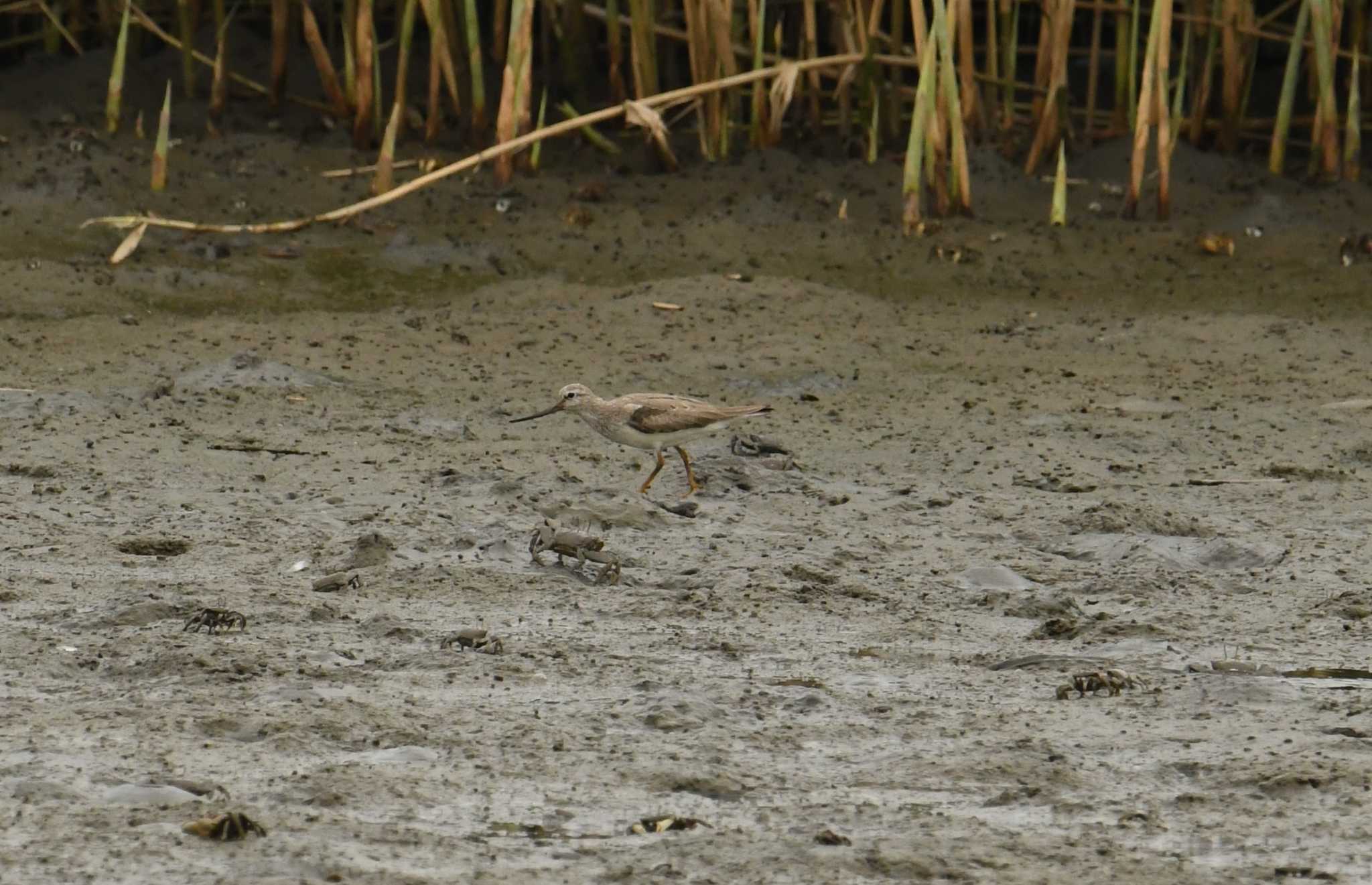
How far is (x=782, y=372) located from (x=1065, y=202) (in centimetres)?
219

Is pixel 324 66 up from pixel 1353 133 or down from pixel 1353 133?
up

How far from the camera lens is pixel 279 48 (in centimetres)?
945

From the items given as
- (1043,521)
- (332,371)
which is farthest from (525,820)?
(332,371)

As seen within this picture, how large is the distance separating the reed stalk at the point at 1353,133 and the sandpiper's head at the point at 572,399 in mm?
3934

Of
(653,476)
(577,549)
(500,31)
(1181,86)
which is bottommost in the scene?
(653,476)

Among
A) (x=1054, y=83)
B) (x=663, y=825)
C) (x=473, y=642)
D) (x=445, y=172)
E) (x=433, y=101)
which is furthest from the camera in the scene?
(x=433, y=101)

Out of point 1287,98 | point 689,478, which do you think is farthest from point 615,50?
point 689,478

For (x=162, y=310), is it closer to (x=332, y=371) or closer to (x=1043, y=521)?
(x=332, y=371)

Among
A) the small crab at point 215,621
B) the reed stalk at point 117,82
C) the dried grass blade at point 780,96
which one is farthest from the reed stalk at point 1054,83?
the small crab at point 215,621

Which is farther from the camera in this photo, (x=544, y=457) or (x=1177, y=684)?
(x=544, y=457)

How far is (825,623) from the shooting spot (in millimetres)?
5102

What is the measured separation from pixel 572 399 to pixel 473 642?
81.6 inches

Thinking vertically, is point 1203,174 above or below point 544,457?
above

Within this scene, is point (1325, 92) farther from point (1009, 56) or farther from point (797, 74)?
point (797, 74)
